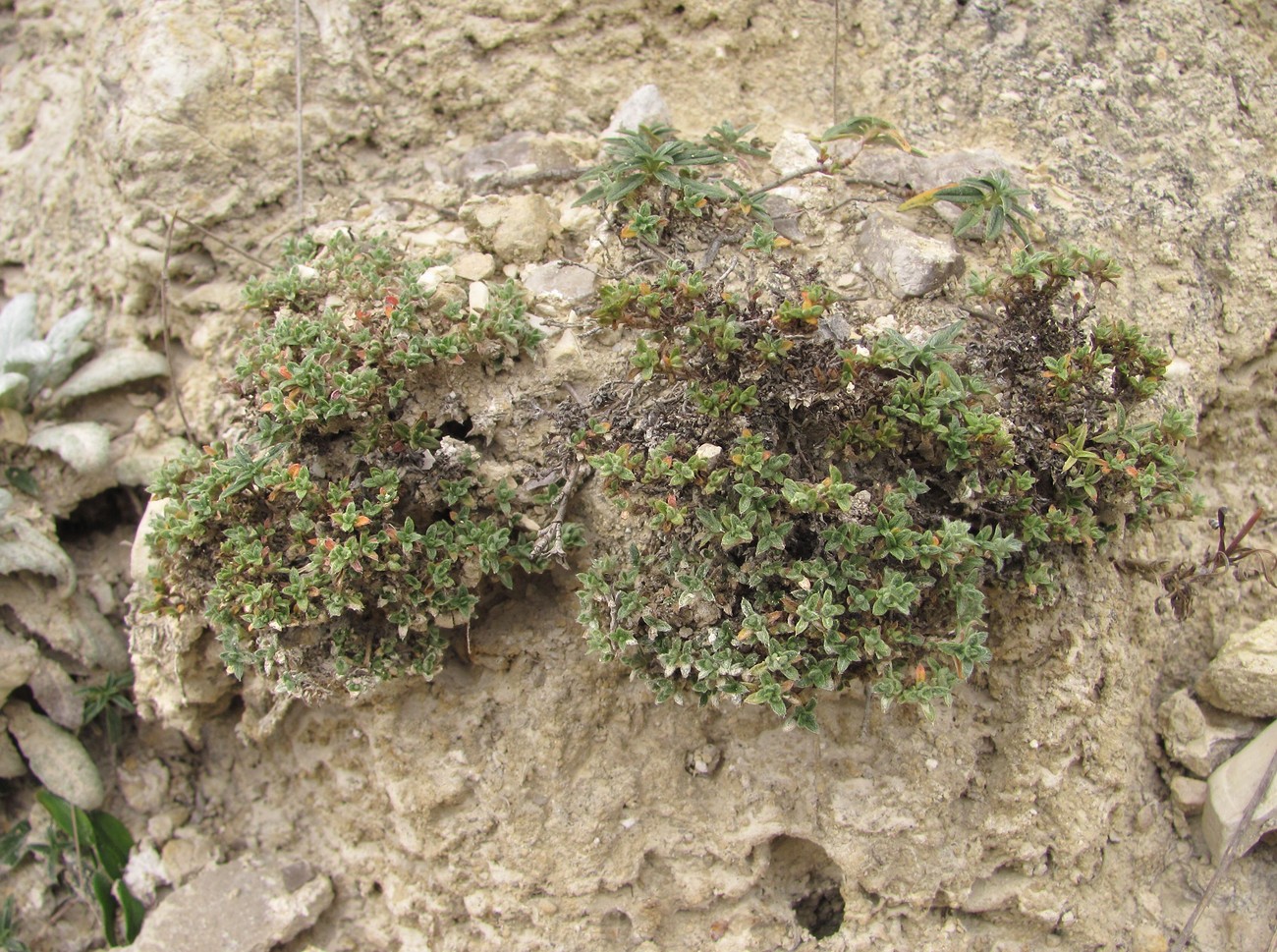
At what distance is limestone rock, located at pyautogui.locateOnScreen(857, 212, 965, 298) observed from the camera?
3.13 m

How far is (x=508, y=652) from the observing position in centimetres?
330

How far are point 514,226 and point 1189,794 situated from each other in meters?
3.02

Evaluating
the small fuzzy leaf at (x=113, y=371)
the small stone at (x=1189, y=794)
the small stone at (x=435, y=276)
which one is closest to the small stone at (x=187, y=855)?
the small fuzzy leaf at (x=113, y=371)

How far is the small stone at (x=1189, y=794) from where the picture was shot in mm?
3201

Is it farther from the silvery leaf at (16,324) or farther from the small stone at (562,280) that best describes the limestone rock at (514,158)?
the silvery leaf at (16,324)

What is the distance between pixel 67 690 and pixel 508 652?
1.95 meters

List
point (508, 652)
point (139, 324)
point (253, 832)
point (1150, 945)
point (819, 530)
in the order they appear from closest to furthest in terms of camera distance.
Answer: point (819, 530) < point (1150, 945) < point (508, 652) < point (253, 832) < point (139, 324)

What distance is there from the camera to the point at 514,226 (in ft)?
11.3

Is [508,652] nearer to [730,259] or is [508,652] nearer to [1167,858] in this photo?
[730,259]

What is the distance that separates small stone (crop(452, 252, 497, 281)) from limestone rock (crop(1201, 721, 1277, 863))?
2.98 m

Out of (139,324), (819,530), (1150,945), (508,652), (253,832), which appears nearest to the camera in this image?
→ (819,530)

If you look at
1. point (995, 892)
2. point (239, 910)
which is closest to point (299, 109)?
point (239, 910)

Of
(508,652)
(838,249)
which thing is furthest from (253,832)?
(838,249)

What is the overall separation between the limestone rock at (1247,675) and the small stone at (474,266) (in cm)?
285
